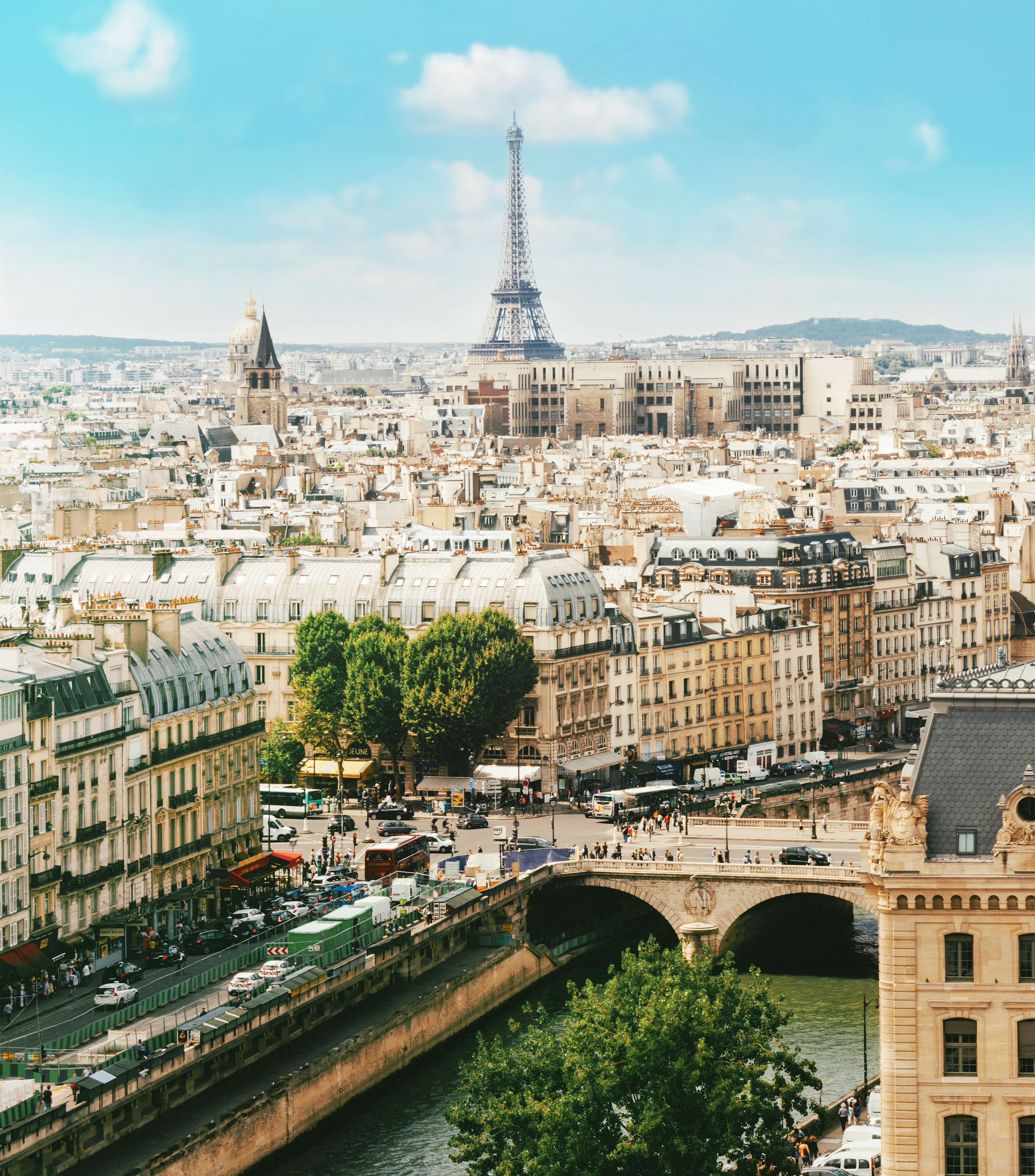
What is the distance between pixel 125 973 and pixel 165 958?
8.50ft

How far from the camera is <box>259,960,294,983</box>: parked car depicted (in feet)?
216

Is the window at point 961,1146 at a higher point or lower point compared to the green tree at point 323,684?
lower

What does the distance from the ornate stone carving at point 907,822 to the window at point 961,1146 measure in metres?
4.55

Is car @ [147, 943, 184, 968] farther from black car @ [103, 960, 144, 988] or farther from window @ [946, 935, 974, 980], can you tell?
window @ [946, 935, 974, 980]

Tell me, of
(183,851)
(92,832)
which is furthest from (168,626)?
(92,832)

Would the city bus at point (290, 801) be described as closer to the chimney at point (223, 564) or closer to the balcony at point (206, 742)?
the balcony at point (206, 742)

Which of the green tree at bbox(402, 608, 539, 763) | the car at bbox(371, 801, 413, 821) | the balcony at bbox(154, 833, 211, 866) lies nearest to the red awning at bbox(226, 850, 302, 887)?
the balcony at bbox(154, 833, 211, 866)

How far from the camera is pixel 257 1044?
205ft

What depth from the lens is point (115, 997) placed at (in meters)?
63.0

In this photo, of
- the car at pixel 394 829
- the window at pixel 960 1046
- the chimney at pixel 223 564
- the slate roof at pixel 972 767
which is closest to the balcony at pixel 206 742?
the car at pixel 394 829

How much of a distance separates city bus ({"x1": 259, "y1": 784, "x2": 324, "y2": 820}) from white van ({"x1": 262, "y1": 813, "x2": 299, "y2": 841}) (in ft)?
12.6

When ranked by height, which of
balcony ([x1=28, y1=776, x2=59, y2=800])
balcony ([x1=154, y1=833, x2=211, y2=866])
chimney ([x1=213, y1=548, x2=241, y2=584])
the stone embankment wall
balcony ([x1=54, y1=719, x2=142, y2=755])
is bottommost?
the stone embankment wall

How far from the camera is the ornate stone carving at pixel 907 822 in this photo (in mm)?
43844

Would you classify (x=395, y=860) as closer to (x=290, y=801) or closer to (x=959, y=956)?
(x=290, y=801)
